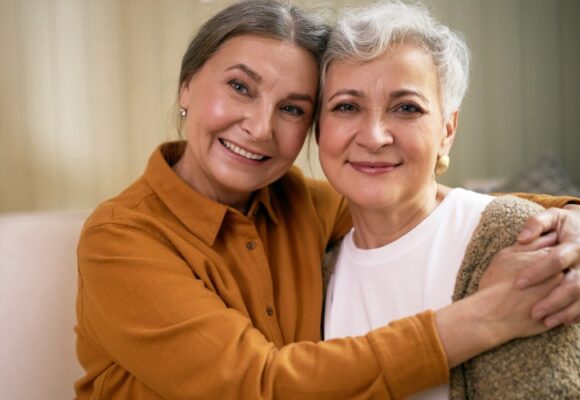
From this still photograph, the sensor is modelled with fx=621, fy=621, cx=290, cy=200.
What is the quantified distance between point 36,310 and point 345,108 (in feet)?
3.50

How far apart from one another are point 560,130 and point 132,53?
7.86 feet

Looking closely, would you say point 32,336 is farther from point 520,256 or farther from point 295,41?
point 520,256

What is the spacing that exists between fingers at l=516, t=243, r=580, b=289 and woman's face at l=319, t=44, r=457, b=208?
0.33 meters

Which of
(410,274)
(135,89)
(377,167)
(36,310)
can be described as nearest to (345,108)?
(377,167)

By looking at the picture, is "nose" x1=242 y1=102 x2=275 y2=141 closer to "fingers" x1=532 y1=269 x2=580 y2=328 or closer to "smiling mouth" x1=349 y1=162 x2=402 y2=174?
"smiling mouth" x1=349 y1=162 x2=402 y2=174

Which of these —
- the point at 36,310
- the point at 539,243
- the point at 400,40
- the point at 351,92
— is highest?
the point at 400,40

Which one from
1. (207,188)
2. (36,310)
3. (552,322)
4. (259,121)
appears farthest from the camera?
(36,310)

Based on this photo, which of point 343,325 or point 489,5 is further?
point 489,5

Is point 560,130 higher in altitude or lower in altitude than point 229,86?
lower

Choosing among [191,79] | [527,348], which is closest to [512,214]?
[527,348]

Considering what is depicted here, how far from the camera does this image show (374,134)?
1338 mm

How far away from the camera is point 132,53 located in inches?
121

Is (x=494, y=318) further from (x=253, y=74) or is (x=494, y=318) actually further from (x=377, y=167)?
(x=253, y=74)

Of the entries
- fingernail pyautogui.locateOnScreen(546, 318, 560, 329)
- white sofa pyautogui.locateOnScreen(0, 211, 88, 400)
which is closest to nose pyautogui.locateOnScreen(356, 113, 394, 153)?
fingernail pyautogui.locateOnScreen(546, 318, 560, 329)
